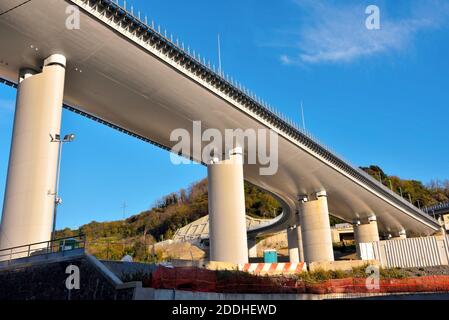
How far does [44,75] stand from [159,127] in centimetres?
1313

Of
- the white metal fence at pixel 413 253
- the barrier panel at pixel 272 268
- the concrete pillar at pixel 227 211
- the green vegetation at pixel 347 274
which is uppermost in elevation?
the concrete pillar at pixel 227 211

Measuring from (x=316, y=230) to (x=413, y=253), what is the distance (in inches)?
681

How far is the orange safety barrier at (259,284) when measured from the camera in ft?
58.8

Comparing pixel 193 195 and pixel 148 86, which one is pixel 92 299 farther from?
pixel 193 195

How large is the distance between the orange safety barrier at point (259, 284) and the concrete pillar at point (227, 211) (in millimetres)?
13782

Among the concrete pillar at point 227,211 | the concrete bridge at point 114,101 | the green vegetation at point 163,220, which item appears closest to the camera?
the concrete bridge at point 114,101

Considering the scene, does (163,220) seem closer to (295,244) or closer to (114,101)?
(295,244)

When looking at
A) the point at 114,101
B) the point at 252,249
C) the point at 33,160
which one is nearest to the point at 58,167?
the point at 33,160

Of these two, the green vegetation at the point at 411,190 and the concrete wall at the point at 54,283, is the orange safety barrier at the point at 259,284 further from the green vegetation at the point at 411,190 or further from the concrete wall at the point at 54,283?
the green vegetation at the point at 411,190

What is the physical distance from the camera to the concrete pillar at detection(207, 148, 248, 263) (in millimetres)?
38312

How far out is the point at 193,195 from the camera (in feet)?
595

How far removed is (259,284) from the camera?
2145 cm

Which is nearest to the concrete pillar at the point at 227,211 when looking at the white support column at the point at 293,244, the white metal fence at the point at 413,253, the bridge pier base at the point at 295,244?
the white metal fence at the point at 413,253

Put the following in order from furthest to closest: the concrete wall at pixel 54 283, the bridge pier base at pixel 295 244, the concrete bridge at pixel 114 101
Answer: the bridge pier base at pixel 295 244 < the concrete bridge at pixel 114 101 < the concrete wall at pixel 54 283
